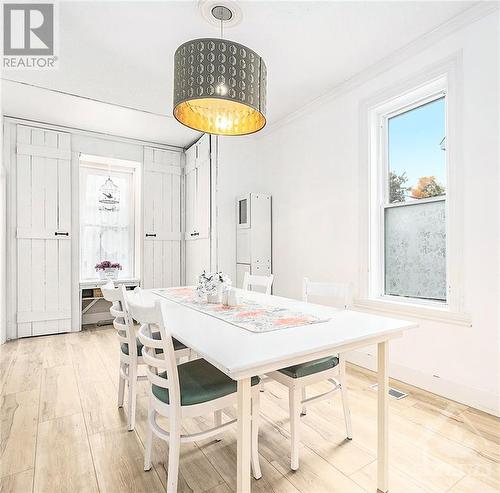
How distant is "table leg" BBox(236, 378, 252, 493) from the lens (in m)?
1.10

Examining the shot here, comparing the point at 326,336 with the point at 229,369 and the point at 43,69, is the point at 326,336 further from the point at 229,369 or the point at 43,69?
the point at 43,69

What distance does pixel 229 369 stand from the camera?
3.35 feet

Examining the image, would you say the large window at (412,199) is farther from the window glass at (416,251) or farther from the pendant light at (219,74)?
the pendant light at (219,74)

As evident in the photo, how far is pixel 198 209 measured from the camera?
4.66m

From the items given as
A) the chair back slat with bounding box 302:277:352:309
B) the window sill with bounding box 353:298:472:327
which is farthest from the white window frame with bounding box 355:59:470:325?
the chair back slat with bounding box 302:277:352:309

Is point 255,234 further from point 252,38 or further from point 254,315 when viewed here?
point 254,315

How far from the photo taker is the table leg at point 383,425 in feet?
4.75

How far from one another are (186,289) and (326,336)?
1.74 metres

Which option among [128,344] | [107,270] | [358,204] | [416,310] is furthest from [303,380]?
[107,270]

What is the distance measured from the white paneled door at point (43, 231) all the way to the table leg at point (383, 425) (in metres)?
4.17

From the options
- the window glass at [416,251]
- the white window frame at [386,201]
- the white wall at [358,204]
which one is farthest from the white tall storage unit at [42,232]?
the window glass at [416,251]

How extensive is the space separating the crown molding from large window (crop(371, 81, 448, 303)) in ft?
1.06

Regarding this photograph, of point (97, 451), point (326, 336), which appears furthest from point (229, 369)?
point (97, 451)

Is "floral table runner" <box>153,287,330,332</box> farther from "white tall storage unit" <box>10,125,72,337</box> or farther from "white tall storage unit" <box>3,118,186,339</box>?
"white tall storage unit" <box>10,125,72,337</box>
